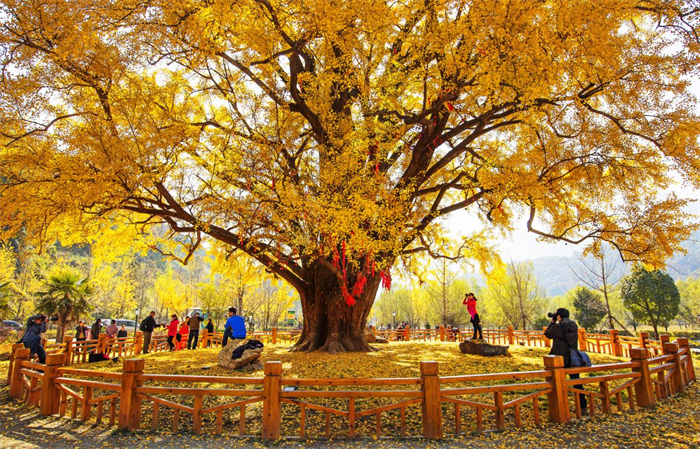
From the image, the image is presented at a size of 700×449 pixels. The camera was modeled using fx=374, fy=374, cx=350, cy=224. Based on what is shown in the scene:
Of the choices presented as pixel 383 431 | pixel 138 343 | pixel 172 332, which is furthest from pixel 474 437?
pixel 172 332

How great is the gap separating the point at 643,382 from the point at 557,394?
5.96 feet

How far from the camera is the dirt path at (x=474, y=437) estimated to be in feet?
13.9

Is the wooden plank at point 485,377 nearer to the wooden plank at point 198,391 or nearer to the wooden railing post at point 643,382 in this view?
the wooden railing post at point 643,382

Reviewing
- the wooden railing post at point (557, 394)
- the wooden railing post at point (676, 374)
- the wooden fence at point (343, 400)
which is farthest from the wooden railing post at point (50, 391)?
the wooden railing post at point (676, 374)

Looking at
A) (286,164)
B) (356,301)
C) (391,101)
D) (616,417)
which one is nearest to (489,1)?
(391,101)

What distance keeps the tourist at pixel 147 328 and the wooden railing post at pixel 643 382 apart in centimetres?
1253

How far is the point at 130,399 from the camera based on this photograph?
471cm

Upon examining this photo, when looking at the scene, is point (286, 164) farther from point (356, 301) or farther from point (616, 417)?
point (616, 417)

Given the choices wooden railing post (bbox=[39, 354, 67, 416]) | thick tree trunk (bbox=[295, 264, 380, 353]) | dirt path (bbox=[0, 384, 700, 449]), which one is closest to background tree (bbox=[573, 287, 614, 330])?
thick tree trunk (bbox=[295, 264, 380, 353])

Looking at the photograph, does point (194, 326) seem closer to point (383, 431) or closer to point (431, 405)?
point (383, 431)

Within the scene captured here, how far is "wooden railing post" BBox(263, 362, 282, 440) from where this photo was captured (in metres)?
4.39

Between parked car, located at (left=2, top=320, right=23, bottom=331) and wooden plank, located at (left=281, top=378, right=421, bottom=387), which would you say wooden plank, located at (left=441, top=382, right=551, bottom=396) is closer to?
wooden plank, located at (left=281, top=378, right=421, bottom=387)

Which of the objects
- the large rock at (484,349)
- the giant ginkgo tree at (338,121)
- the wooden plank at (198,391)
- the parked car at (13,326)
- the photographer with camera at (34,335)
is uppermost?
the giant ginkgo tree at (338,121)

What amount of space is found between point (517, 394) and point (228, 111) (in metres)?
10.2
